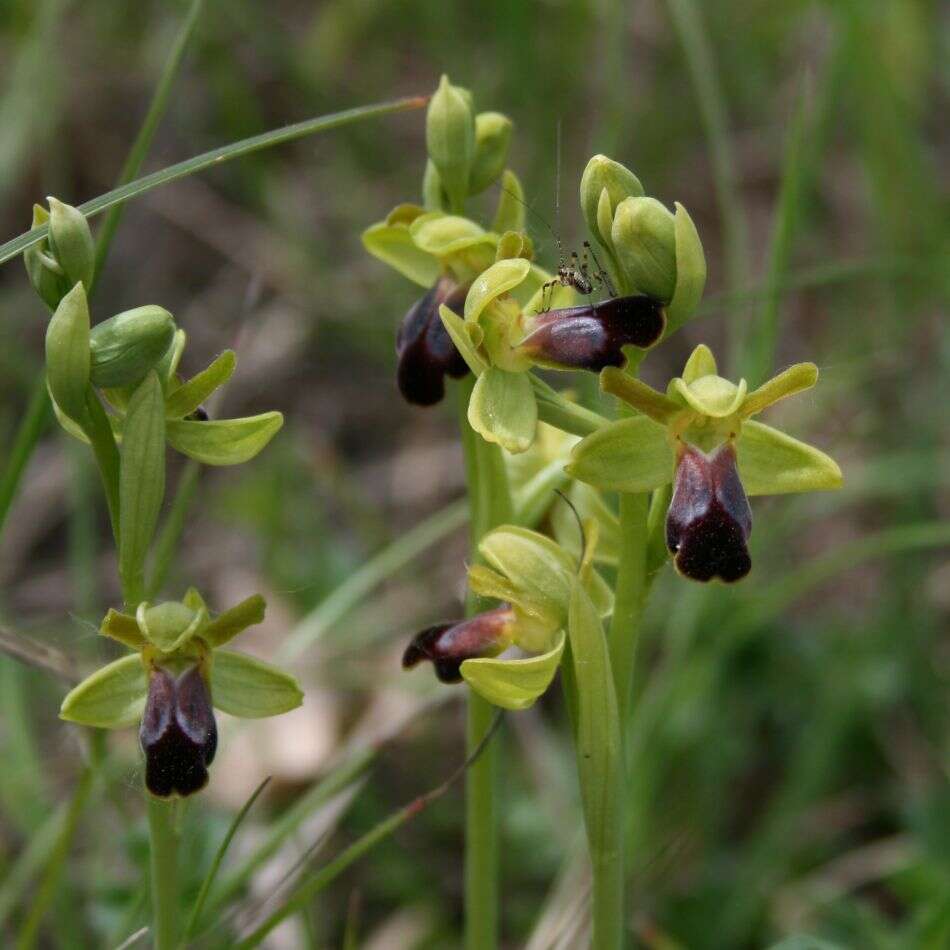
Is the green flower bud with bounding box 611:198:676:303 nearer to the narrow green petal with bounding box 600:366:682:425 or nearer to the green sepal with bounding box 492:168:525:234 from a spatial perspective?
the narrow green petal with bounding box 600:366:682:425

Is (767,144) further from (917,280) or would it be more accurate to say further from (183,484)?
(183,484)

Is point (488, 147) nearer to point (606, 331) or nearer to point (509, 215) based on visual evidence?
point (509, 215)

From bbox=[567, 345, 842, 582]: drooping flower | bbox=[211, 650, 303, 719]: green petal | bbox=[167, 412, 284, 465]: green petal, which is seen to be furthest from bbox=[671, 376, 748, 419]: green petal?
bbox=[211, 650, 303, 719]: green petal

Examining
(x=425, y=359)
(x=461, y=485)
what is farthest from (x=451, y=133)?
(x=461, y=485)

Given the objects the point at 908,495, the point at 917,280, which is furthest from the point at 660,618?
the point at 917,280

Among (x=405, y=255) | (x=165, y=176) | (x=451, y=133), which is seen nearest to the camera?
(x=165, y=176)

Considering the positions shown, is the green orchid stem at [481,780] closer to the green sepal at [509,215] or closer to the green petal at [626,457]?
the green sepal at [509,215]
